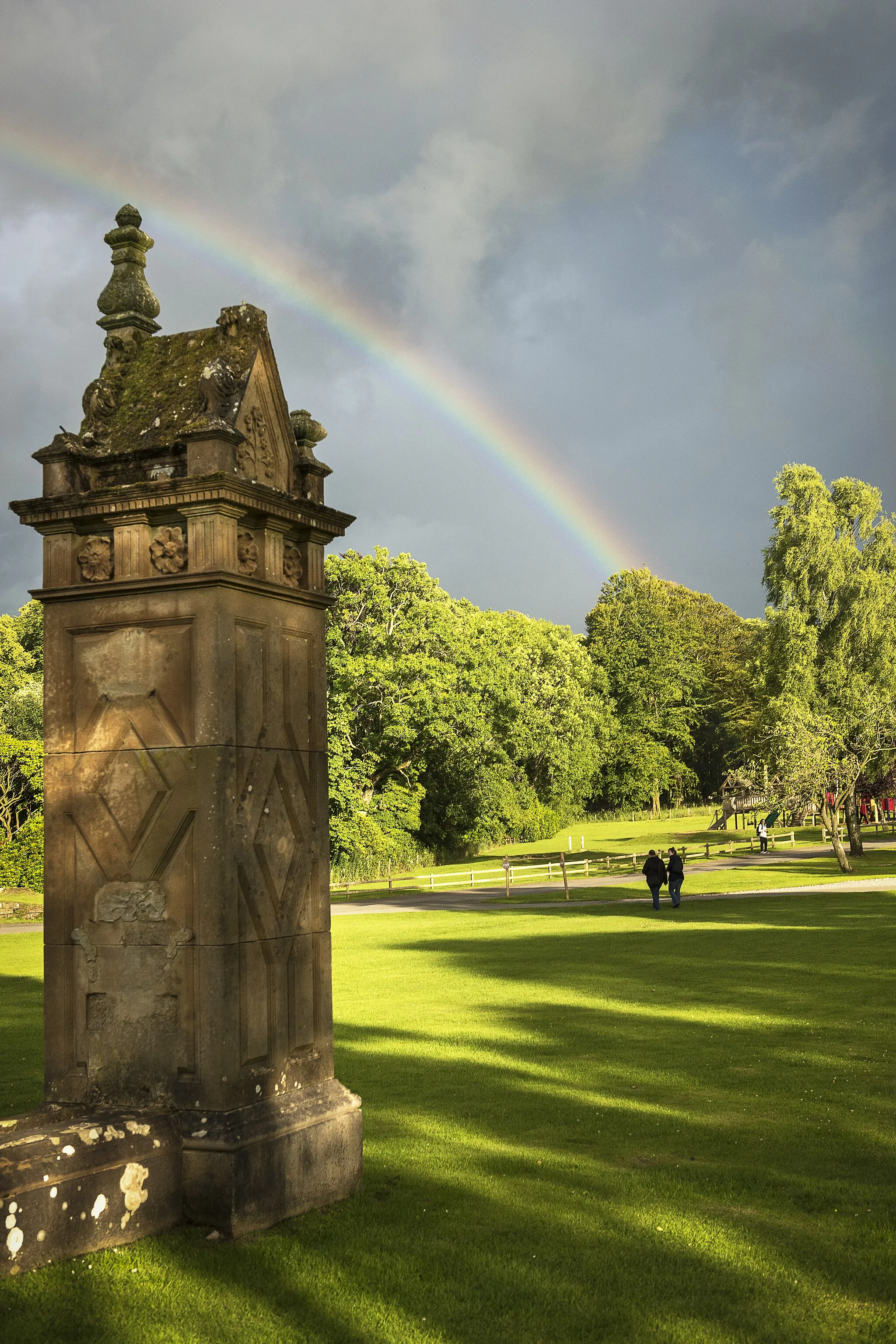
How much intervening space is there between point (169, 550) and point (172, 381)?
1.25 m

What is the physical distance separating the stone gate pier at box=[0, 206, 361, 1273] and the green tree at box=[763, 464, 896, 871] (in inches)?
1659

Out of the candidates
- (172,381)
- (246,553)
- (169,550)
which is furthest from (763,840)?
(169,550)

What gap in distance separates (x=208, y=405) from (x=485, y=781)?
1926 inches

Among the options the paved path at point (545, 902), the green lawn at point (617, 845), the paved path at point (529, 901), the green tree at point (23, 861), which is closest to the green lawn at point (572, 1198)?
the paved path at point (545, 902)

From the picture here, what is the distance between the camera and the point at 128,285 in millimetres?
7273

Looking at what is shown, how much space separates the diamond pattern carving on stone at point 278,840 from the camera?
20.2ft

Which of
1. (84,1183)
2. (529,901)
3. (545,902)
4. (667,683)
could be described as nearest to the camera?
(84,1183)

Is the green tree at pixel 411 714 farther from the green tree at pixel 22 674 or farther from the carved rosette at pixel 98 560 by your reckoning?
the carved rosette at pixel 98 560

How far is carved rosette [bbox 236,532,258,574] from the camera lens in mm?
6203

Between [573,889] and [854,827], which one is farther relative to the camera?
[854,827]

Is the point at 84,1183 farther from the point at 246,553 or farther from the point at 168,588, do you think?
the point at 246,553

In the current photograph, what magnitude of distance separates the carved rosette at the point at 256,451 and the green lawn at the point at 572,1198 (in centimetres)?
379

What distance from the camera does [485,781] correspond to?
5481 centimetres

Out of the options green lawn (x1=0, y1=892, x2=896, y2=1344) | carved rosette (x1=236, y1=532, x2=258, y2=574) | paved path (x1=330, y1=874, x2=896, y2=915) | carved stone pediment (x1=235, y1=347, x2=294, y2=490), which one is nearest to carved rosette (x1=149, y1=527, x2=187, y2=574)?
carved rosette (x1=236, y1=532, x2=258, y2=574)
